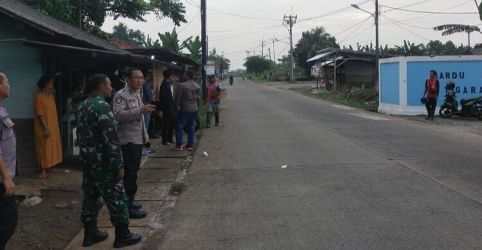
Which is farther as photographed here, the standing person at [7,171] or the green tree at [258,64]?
the green tree at [258,64]

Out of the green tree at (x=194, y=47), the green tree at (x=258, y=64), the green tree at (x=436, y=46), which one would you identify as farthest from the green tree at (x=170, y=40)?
the green tree at (x=258, y=64)

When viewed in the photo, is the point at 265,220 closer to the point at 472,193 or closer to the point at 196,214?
the point at 196,214

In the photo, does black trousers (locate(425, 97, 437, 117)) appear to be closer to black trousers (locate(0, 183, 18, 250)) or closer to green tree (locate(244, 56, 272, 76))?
black trousers (locate(0, 183, 18, 250))

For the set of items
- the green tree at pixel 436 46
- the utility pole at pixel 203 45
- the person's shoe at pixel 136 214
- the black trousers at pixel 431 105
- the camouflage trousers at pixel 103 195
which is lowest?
the person's shoe at pixel 136 214

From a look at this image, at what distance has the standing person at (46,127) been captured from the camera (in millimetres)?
8992

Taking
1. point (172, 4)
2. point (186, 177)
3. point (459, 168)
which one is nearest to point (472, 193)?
point (459, 168)

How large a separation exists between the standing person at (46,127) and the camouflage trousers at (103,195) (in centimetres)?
376

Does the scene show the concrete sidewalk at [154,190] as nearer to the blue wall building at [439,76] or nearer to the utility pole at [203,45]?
the blue wall building at [439,76]

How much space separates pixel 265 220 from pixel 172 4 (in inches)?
907

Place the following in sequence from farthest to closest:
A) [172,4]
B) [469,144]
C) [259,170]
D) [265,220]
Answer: [172,4] < [469,144] < [259,170] < [265,220]

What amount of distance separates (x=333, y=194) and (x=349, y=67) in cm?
4208

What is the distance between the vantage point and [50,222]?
6.77 meters

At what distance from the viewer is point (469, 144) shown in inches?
514

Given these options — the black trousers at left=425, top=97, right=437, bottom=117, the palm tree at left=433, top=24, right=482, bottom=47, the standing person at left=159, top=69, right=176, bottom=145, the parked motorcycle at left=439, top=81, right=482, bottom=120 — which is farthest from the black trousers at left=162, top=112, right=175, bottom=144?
the palm tree at left=433, top=24, right=482, bottom=47
